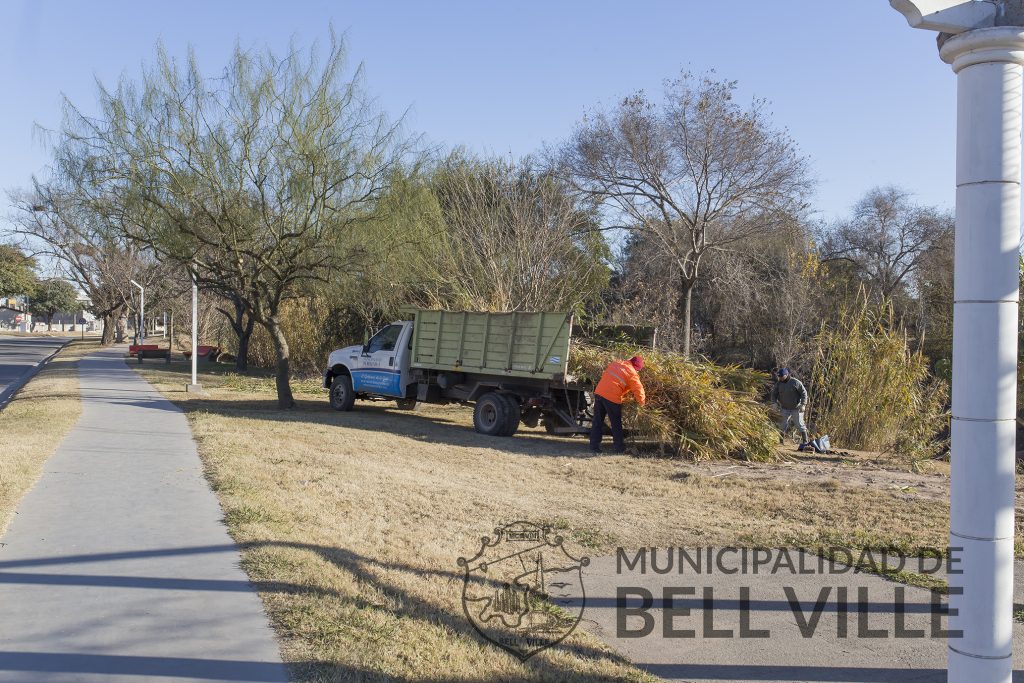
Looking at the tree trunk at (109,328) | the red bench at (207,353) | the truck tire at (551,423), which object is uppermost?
the tree trunk at (109,328)

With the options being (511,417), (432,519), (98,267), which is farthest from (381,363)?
(98,267)

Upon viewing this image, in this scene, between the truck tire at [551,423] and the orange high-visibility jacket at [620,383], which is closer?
the orange high-visibility jacket at [620,383]

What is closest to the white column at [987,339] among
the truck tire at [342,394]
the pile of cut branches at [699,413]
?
the pile of cut branches at [699,413]

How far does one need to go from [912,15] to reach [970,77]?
35cm

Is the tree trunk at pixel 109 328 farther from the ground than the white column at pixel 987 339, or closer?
farther from the ground

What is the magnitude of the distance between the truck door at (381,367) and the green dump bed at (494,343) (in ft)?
2.57

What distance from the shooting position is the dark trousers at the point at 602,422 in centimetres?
1377

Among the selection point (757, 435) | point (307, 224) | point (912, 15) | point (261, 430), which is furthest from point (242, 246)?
point (912, 15)

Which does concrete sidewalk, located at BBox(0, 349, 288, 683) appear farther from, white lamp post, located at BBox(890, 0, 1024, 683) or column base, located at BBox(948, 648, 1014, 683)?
white lamp post, located at BBox(890, 0, 1024, 683)

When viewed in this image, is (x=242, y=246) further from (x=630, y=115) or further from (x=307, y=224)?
(x=630, y=115)

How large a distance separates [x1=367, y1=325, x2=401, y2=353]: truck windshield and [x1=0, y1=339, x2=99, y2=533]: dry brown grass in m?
5.92

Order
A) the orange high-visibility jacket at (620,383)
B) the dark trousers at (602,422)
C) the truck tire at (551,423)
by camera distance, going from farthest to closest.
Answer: the truck tire at (551,423)
the dark trousers at (602,422)
the orange high-visibility jacket at (620,383)

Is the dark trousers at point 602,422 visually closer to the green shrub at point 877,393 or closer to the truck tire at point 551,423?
the truck tire at point 551,423

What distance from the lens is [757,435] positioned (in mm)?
13297
